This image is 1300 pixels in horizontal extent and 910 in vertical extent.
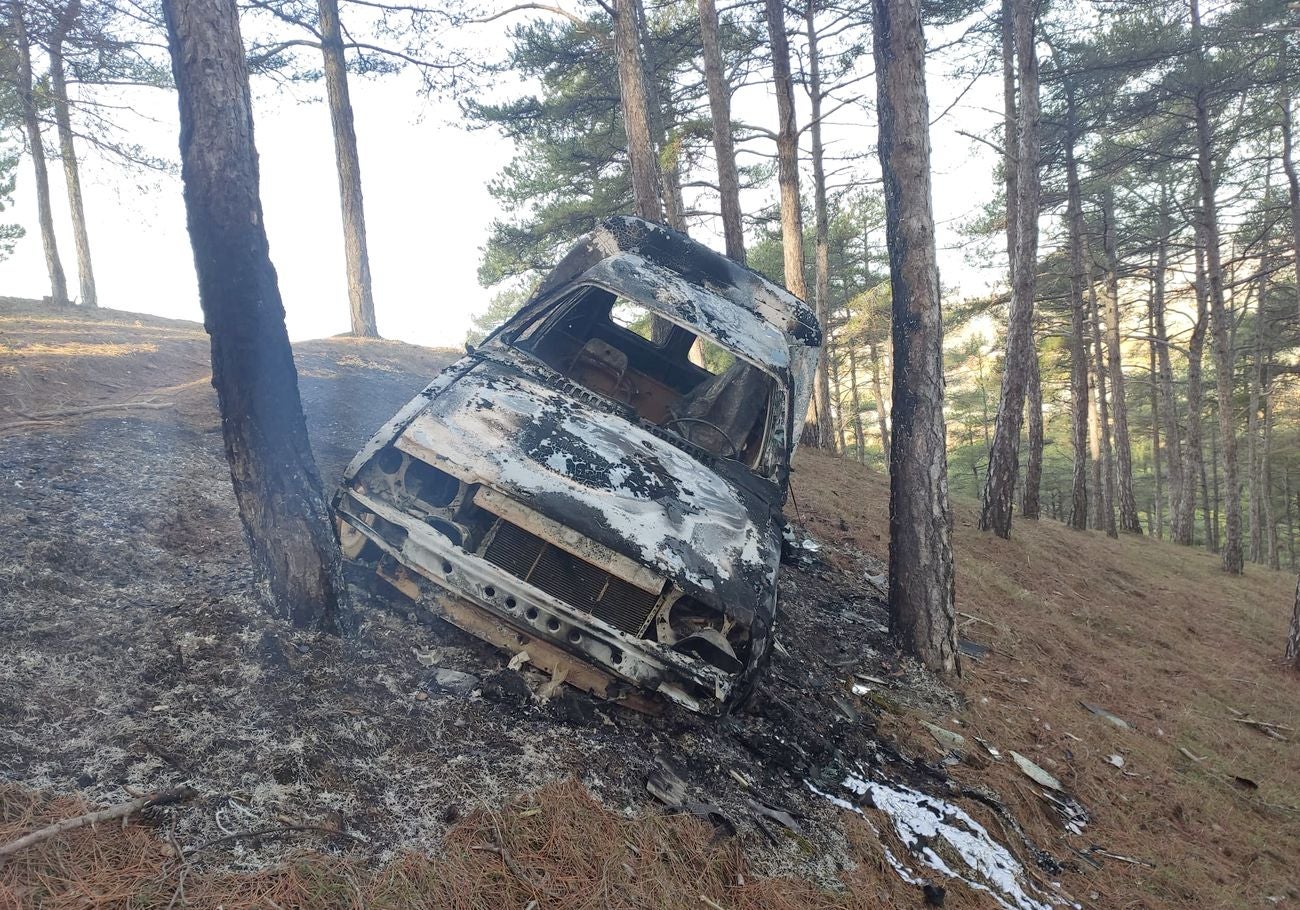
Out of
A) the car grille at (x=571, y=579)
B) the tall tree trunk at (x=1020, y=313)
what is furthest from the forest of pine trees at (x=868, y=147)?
the car grille at (x=571, y=579)

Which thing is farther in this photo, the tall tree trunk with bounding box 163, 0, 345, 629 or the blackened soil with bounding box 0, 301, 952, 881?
the tall tree trunk with bounding box 163, 0, 345, 629

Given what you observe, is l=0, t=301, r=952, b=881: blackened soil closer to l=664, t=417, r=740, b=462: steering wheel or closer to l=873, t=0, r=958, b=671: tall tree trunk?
l=873, t=0, r=958, b=671: tall tree trunk

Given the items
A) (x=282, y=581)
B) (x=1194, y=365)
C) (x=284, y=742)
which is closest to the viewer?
(x=284, y=742)

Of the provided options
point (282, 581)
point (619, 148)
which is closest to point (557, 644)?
point (282, 581)

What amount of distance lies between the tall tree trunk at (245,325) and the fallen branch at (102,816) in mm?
1164

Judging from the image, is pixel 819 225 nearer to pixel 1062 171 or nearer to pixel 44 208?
pixel 1062 171

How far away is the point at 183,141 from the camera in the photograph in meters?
3.20

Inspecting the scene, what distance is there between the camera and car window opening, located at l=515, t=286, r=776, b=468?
4773mm

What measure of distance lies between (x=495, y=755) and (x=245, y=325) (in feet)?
7.05

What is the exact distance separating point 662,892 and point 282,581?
7.06 feet

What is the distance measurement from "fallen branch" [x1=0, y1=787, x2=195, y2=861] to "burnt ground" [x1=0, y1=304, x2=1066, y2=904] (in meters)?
0.06

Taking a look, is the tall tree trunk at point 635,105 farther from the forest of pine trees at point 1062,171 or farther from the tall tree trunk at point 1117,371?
the tall tree trunk at point 1117,371

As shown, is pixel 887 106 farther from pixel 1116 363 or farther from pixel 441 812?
pixel 1116 363

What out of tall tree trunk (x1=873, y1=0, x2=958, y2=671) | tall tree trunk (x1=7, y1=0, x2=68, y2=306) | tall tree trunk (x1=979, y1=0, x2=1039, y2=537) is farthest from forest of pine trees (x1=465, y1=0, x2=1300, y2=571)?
tall tree trunk (x1=7, y1=0, x2=68, y2=306)
